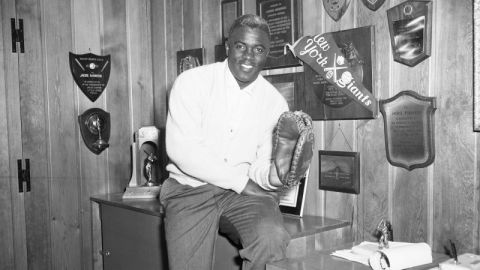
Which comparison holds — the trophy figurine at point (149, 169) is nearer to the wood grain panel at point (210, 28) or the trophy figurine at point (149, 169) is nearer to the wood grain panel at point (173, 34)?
the wood grain panel at point (173, 34)

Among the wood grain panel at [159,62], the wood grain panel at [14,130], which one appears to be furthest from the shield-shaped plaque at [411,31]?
the wood grain panel at [14,130]

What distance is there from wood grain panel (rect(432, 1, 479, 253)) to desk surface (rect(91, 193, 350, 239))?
456mm

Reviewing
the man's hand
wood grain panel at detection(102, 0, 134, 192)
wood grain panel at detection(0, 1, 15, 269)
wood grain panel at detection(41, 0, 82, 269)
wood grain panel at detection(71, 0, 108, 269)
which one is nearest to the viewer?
the man's hand

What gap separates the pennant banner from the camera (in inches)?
86.5

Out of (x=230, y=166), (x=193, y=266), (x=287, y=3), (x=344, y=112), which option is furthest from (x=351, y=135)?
(x=193, y=266)

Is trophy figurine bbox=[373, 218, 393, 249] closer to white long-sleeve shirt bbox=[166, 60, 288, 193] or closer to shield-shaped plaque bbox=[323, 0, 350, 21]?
white long-sleeve shirt bbox=[166, 60, 288, 193]

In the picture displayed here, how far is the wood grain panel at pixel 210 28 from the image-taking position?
9.66ft

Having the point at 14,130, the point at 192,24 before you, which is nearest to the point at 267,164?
the point at 192,24

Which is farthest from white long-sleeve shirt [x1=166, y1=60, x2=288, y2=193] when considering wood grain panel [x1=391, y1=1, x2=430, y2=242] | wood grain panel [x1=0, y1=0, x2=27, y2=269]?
wood grain panel [x1=0, y1=0, x2=27, y2=269]

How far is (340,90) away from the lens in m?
2.28

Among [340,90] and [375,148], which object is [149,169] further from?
[375,148]

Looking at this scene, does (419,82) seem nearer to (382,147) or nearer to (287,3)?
(382,147)

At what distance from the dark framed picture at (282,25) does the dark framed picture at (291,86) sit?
5cm

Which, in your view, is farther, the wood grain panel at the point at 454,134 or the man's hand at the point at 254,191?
the man's hand at the point at 254,191
